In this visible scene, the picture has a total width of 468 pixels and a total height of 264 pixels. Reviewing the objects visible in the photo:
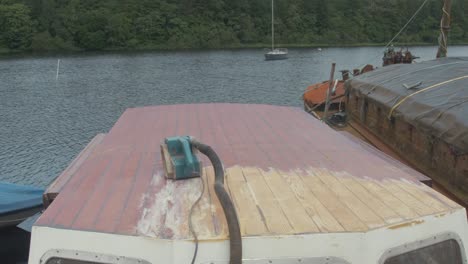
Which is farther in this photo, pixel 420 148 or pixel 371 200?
pixel 420 148

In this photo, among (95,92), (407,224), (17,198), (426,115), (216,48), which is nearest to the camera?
(407,224)

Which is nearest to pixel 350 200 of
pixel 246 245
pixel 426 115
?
pixel 246 245

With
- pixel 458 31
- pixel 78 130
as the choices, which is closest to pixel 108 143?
pixel 78 130

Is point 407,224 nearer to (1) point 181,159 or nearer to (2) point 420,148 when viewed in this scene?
(1) point 181,159

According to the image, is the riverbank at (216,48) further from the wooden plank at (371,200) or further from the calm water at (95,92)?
the wooden plank at (371,200)

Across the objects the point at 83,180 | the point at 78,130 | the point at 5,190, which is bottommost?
the point at 78,130

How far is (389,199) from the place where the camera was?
363cm

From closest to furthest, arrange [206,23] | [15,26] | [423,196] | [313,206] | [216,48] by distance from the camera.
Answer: [313,206], [423,196], [15,26], [216,48], [206,23]

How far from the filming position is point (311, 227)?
304 centimetres

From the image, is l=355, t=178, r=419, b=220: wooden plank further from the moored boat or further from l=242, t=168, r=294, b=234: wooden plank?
the moored boat

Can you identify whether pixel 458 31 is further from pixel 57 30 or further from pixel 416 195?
pixel 416 195

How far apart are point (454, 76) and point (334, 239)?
6688 mm

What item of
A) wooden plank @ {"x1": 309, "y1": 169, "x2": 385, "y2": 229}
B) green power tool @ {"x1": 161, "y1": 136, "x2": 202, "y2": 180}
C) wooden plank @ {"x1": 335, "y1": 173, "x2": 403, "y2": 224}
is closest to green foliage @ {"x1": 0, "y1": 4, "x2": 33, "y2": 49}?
green power tool @ {"x1": 161, "y1": 136, "x2": 202, "y2": 180}

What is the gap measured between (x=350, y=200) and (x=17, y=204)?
634 centimetres
